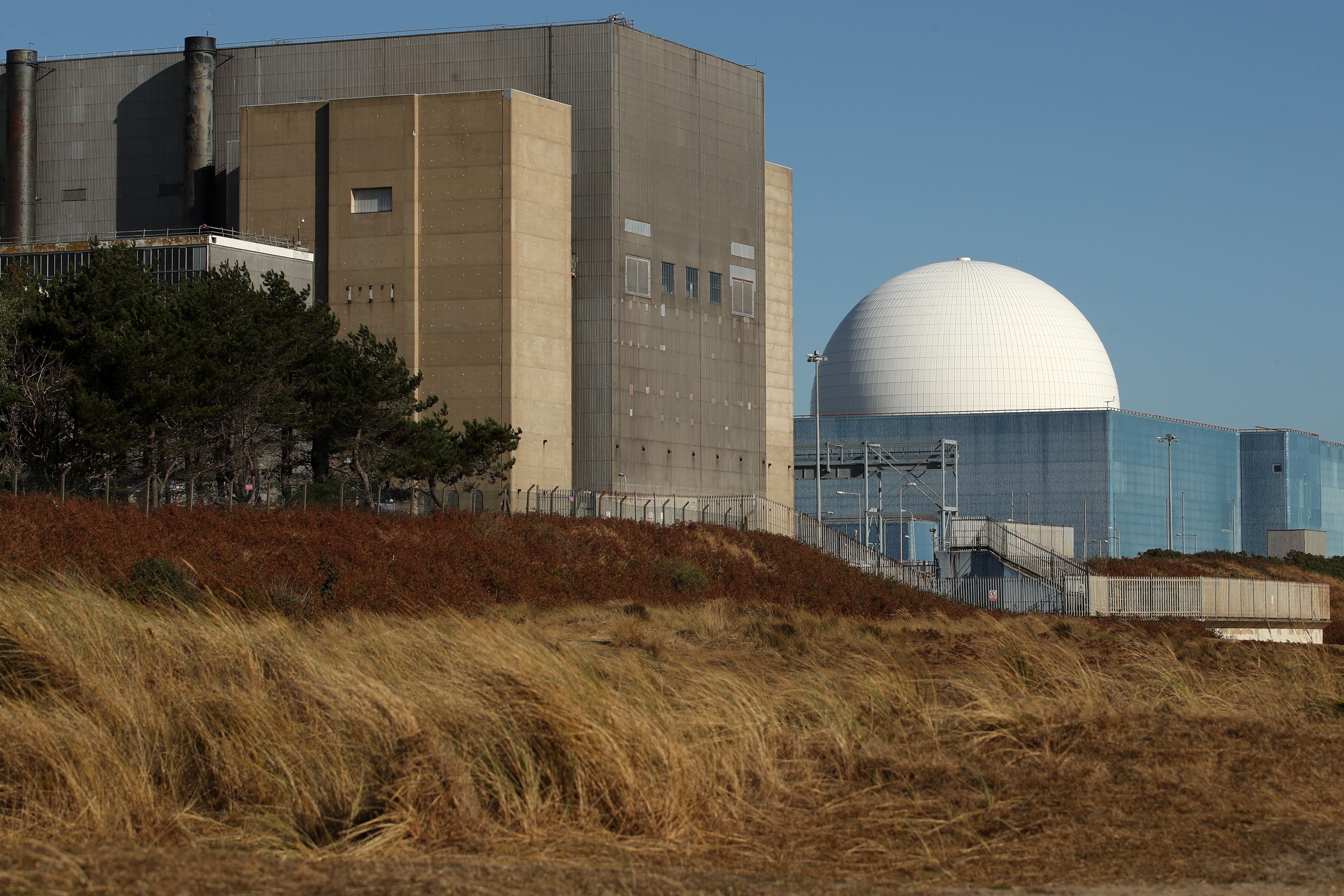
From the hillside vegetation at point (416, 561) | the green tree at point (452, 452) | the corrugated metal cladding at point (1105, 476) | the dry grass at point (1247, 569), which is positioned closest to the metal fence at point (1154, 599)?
the dry grass at point (1247, 569)

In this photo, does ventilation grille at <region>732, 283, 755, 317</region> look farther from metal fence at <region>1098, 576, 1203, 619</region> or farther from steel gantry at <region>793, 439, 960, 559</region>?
metal fence at <region>1098, 576, 1203, 619</region>

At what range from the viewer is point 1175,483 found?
136000mm

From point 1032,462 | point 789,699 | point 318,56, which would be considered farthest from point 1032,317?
point 789,699

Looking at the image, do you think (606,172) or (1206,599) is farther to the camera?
(606,172)

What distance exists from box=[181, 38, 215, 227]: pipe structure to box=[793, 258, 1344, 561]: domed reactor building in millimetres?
56508

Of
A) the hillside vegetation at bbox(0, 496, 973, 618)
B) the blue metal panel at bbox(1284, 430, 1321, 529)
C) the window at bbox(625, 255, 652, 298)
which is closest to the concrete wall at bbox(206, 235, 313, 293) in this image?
the window at bbox(625, 255, 652, 298)

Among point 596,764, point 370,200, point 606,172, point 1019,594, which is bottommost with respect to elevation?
point 1019,594

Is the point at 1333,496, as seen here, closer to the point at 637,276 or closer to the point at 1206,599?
the point at 637,276

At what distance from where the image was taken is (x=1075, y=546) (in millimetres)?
125562

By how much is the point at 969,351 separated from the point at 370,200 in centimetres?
7634

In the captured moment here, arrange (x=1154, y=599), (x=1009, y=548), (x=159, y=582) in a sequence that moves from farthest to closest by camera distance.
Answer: (x=1009, y=548) → (x=1154, y=599) → (x=159, y=582)

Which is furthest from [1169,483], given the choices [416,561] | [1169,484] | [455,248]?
[416,561]

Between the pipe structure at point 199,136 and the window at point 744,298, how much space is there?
28437mm

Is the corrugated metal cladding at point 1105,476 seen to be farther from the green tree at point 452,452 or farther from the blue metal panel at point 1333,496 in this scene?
the green tree at point 452,452
